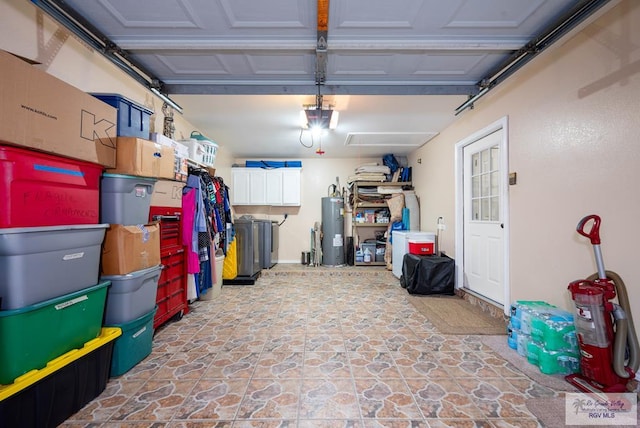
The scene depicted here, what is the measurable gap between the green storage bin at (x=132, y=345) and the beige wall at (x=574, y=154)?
10.5 ft

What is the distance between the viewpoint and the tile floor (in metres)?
1.43

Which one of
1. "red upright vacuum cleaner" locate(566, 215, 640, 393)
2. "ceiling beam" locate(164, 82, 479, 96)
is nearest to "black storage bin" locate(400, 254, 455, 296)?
"red upright vacuum cleaner" locate(566, 215, 640, 393)

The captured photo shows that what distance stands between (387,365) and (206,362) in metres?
1.36

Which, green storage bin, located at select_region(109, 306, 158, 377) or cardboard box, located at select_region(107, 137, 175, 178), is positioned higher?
cardboard box, located at select_region(107, 137, 175, 178)

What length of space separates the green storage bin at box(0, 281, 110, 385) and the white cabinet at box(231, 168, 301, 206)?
13.4 feet

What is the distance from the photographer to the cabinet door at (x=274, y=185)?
221 inches

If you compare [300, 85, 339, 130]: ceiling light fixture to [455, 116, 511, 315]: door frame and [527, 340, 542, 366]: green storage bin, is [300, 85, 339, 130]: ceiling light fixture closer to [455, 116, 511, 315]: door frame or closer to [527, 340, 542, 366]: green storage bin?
[455, 116, 511, 315]: door frame

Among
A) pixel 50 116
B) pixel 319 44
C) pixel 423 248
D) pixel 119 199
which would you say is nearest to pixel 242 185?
pixel 423 248

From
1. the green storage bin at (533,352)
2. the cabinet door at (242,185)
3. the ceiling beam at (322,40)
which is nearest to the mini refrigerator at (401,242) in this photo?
the green storage bin at (533,352)

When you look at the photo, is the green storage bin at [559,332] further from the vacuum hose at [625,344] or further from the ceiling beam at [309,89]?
the ceiling beam at [309,89]

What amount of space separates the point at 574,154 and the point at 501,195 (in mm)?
891

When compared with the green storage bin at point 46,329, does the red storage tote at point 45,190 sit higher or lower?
higher

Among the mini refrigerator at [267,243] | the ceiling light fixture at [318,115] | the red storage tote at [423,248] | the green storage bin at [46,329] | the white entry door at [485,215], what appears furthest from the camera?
the mini refrigerator at [267,243]

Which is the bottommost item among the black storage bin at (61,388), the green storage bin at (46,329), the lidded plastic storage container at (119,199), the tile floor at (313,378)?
the tile floor at (313,378)
